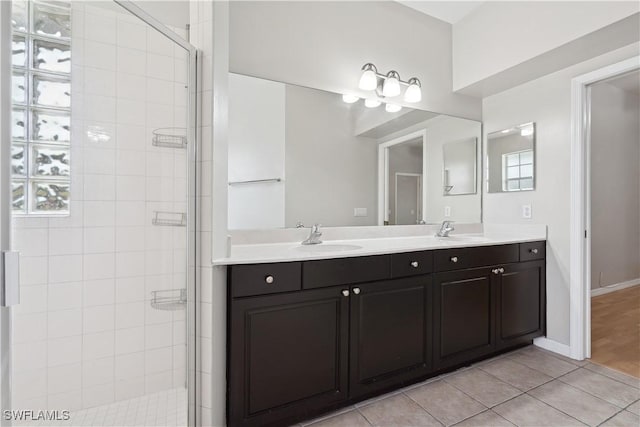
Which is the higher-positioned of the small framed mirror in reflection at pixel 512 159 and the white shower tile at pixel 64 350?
the small framed mirror in reflection at pixel 512 159

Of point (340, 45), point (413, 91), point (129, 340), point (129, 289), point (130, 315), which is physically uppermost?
point (340, 45)

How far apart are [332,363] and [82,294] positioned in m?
1.24

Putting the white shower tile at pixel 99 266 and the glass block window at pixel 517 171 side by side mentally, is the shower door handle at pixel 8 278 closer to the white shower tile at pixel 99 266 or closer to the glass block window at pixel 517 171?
the white shower tile at pixel 99 266

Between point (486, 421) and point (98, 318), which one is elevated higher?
point (98, 318)

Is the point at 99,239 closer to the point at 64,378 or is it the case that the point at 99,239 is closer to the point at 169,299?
the point at 169,299

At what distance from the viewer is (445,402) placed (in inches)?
68.7

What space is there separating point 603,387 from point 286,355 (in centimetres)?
196

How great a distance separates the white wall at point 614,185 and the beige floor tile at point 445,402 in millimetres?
3087

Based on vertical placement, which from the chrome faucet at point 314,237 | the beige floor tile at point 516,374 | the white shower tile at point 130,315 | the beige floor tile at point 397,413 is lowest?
the beige floor tile at point 397,413

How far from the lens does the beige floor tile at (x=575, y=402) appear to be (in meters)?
1.62

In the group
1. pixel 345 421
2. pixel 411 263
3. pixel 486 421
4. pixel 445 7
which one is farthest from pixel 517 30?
pixel 345 421

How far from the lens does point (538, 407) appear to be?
170 centimetres

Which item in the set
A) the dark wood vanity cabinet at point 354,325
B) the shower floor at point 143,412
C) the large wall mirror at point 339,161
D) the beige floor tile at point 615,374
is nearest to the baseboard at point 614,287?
the beige floor tile at point 615,374

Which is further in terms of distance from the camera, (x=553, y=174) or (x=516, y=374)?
(x=553, y=174)
